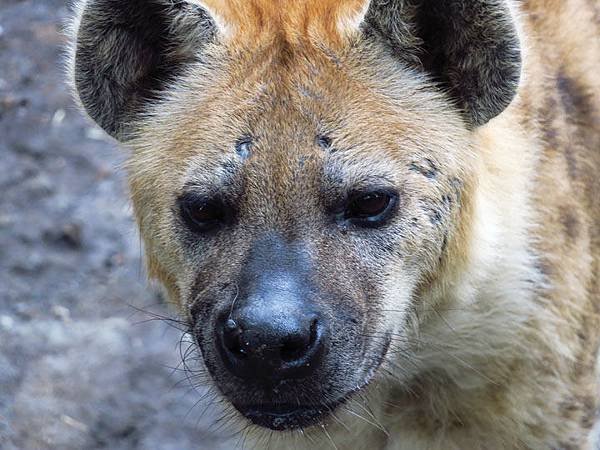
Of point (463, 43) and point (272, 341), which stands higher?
point (463, 43)

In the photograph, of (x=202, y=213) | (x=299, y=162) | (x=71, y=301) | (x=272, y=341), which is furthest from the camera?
(x=71, y=301)

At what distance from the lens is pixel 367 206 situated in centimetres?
242

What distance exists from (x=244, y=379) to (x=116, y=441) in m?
1.48

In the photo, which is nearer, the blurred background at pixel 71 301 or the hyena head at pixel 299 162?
the hyena head at pixel 299 162

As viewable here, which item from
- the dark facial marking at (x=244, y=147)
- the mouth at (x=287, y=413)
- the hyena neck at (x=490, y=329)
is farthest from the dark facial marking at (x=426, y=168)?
the mouth at (x=287, y=413)

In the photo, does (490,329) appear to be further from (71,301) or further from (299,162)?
(71,301)

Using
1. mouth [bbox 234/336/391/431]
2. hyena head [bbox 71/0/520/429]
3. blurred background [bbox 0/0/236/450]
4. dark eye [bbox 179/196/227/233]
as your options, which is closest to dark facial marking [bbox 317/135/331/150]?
hyena head [bbox 71/0/520/429]

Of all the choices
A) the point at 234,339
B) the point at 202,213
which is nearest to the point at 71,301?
the point at 202,213

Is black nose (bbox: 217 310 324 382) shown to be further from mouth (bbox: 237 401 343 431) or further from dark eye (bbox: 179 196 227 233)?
dark eye (bbox: 179 196 227 233)

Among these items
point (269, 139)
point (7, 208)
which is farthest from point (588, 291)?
point (7, 208)

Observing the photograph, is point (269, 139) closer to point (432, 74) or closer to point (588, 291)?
point (432, 74)

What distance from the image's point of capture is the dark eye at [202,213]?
96.4 inches

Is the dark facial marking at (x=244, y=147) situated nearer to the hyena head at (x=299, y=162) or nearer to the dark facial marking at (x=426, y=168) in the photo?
the hyena head at (x=299, y=162)

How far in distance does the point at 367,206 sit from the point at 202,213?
0.34m
